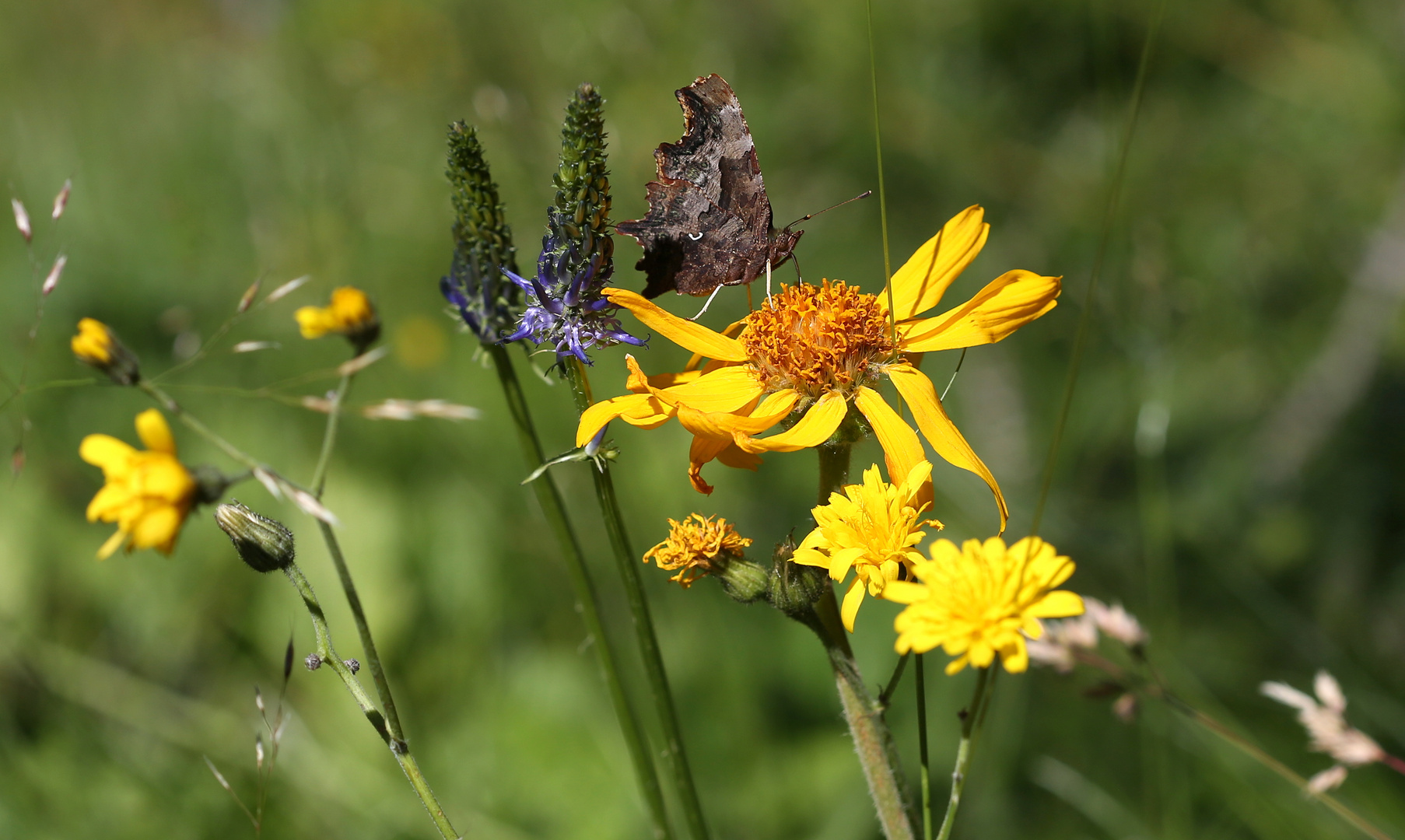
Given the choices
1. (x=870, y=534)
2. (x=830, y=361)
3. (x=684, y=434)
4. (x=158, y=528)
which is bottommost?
(x=684, y=434)

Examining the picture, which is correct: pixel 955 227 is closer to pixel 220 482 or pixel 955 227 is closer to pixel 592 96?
pixel 592 96

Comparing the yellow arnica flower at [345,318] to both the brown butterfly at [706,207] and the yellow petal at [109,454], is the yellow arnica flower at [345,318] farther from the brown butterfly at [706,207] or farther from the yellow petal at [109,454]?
the brown butterfly at [706,207]

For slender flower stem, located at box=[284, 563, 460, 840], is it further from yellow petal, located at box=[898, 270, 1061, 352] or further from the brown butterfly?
yellow petal, located at box=[898, 270, 1061, 352]

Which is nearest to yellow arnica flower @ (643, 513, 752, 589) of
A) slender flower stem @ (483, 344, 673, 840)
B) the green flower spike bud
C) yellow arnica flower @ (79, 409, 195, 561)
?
slender flower stem @ (483, 344, 673, 840)

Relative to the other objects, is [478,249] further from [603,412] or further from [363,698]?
[363,698]

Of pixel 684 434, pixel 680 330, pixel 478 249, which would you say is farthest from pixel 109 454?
pixel 684 434

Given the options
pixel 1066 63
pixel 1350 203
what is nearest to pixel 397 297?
pixel 1066 63
